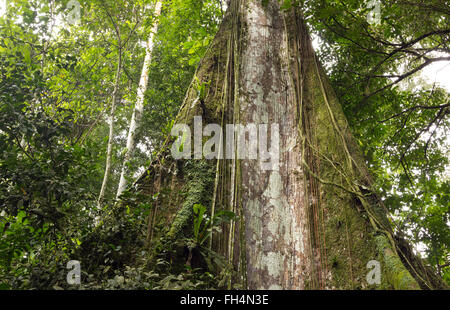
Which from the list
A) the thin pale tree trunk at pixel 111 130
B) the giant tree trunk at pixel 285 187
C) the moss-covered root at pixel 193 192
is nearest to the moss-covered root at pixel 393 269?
the giant tree trunk at pixel 285 187

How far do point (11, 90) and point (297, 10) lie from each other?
3.54 meters

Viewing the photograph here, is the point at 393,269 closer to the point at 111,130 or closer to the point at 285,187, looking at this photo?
the point at 285,187

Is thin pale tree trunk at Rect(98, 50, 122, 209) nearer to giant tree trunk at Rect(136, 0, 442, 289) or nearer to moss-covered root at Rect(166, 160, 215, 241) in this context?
giant tree trunk at Rect(136, 0, 442, 289)

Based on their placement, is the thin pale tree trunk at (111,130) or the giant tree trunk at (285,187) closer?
the giant tree trunk at (285,187)

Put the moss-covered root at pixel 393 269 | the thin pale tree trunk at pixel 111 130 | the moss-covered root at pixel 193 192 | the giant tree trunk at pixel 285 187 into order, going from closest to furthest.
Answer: the moss-covered root at pixel 393 269 < the giant tree trunk at pixel 285 187 < the moss-covered root at pixel 193 192 < the thin pale tree trunk at pixel 111 130

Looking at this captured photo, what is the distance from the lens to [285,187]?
309 cm

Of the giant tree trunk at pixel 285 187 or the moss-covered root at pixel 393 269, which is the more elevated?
the giant tree trunk at pixel 285 187

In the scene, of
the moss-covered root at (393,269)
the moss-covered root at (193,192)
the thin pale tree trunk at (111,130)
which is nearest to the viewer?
the moss-covered root at (393,269)

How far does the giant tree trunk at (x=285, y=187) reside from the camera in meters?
2.57

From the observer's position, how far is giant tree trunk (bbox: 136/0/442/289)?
2572 mm

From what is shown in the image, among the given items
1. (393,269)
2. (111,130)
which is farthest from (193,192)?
(111,130)

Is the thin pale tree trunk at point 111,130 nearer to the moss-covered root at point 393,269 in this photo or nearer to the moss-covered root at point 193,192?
the moss-covered root at point 193,192

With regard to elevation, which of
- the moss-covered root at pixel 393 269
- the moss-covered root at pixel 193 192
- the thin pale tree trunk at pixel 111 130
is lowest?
the moss-covered root at pixel 393 269

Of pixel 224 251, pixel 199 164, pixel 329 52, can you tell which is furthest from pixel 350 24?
pixel 224 251
